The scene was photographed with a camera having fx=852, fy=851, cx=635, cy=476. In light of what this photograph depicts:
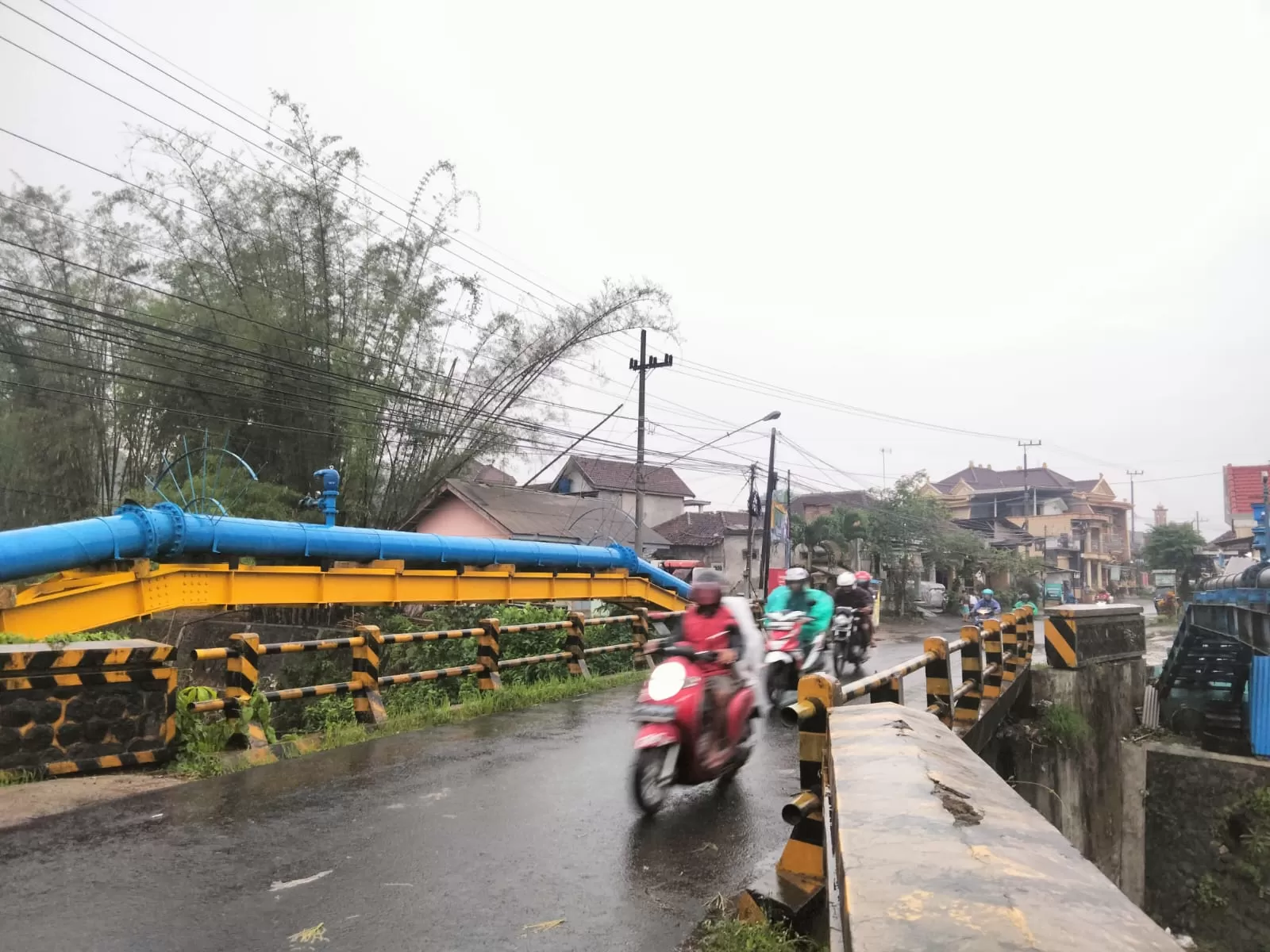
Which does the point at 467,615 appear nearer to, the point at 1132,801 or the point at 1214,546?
the point at 1132,801

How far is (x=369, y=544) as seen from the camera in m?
12.1

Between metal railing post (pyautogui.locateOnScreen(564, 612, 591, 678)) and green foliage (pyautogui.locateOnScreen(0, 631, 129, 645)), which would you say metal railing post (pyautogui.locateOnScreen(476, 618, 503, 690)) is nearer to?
metal railing post (pyautogui.locateOnScreen(564, 612, 591, 678))

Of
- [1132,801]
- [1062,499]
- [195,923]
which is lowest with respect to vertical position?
[1132,801]

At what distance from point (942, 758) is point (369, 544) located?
10307 mm

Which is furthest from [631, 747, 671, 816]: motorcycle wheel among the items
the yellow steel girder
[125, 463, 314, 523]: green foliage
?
[125, 463, 314, 523]: green foliage

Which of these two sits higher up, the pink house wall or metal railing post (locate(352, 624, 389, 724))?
the pink house wall

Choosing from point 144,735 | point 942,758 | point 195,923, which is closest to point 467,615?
point 144,735

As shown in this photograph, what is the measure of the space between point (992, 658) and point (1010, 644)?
1.96m

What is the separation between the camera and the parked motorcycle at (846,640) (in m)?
12.8

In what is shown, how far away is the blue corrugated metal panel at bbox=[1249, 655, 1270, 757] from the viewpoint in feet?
47.5

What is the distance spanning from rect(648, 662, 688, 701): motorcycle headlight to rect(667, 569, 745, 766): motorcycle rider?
0.93ft

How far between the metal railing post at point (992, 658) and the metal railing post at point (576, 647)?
5346mm

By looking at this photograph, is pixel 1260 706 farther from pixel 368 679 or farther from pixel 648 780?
pixel 368 679

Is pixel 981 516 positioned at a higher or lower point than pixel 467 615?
higher
